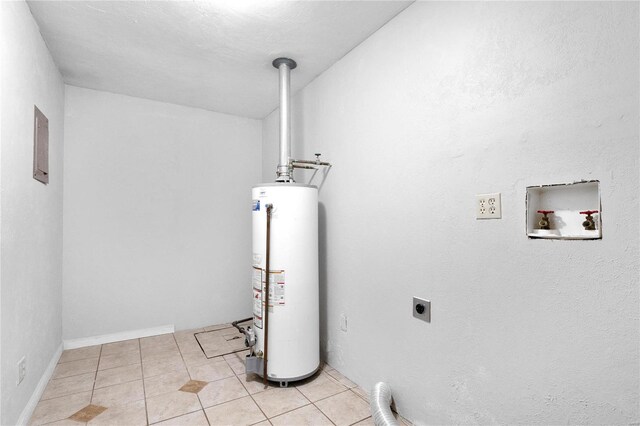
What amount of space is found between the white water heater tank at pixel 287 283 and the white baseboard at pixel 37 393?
4.38 feet

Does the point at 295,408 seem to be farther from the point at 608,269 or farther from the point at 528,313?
the point at 608,269

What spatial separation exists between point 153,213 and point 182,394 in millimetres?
1876

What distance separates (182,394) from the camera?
222cm

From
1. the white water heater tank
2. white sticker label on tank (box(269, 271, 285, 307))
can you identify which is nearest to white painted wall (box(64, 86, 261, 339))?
the white water heater tank

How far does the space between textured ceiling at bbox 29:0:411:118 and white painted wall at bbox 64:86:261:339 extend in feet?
1.42

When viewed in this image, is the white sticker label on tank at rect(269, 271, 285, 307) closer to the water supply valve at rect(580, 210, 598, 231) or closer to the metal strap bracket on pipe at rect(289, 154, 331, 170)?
the metal strap bracket on pipe at rect(289, 154, 331, 170)

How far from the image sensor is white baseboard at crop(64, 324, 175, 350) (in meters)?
3.02

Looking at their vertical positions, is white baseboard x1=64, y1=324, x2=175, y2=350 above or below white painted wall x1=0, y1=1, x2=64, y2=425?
below

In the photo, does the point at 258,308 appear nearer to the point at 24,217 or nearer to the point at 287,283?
the point at 287,283

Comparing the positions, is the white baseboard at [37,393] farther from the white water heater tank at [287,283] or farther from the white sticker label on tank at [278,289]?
the white sticker label on tank at [278,289]

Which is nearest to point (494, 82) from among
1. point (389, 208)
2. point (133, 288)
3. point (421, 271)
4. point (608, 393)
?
point (389, 208)

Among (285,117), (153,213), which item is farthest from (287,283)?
(153,213)

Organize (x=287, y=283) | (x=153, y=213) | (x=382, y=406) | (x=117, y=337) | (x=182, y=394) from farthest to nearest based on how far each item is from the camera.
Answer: (x=153, y=213) < (x=117, y=337) < (x=287, y=283) < (x=182, y=394) < (x=382, y=406)

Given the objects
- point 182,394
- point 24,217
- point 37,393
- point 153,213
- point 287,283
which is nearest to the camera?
point 24,217
